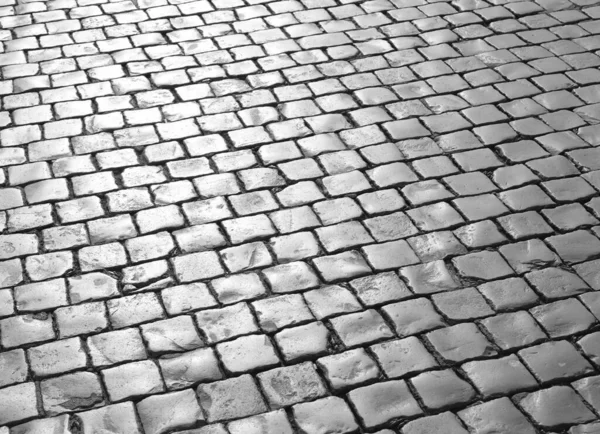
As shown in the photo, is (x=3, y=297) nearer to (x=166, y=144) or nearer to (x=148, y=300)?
(x=148, y=300)

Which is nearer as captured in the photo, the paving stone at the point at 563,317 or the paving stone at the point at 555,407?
the paving stone at the point at 555,407

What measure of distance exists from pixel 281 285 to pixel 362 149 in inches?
50.5

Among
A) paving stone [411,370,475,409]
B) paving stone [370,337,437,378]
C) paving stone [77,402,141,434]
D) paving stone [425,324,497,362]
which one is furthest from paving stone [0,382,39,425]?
paving stone [425,324,497,362]

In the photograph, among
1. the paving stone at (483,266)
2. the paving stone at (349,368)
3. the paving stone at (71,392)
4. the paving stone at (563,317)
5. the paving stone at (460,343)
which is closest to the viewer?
the paving stone at (71,392)

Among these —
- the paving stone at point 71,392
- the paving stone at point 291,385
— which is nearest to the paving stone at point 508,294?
the paving stone at point 291,385

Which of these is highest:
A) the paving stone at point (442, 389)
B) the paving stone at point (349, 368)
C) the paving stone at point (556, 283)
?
the paving stone at point (556, 283)

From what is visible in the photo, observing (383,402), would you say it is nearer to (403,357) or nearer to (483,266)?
(403,357)

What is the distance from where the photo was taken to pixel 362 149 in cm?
492

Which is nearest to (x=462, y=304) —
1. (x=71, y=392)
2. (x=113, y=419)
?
(x=113, y=419)

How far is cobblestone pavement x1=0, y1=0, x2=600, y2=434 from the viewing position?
345 cm

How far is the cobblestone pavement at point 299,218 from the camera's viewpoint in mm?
3451

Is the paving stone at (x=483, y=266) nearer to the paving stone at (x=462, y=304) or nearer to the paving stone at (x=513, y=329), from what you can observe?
the paving stone at (x=462, y=304)

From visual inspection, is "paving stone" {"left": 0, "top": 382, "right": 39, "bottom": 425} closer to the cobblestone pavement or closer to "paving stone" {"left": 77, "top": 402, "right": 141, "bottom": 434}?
the cobblestone pavement

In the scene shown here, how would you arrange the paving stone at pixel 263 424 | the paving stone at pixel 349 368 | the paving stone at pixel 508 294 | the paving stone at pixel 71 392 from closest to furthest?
the paving stone at pixel 263 424 < the paving stone at pixel 71 392 < the paving stone at pixel 349 368 < the paving stone at pixel 508 294
